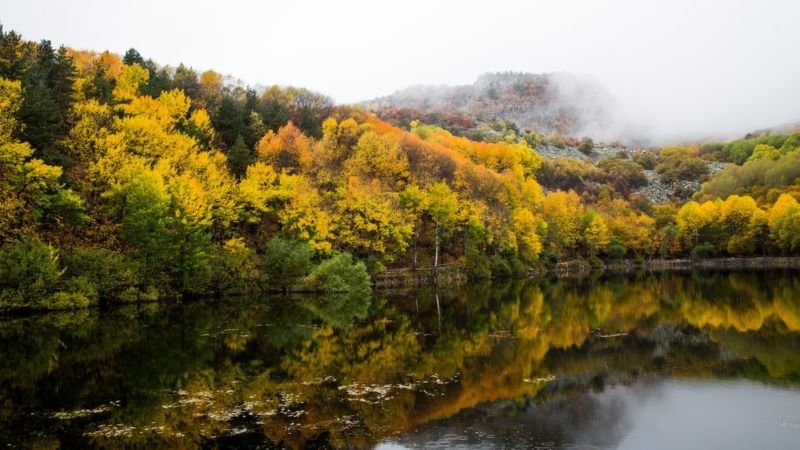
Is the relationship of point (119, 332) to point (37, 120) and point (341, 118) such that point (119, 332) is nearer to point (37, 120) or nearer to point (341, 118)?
point (37, 120)

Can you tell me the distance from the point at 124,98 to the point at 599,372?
52.3m

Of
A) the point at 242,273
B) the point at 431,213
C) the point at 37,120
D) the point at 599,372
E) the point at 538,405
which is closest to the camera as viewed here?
the point at 538,405

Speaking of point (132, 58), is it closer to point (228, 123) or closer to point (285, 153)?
point (228, 123)

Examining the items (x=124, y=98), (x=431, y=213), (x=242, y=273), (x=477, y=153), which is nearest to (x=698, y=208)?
(x=477, y=153)

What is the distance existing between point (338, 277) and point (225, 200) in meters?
12.1

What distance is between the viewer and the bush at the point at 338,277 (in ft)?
167

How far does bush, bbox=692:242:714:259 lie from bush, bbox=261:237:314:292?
75.1 m

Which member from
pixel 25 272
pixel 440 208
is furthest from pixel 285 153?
pixel 25 272

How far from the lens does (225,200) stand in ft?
173

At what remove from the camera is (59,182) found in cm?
4256

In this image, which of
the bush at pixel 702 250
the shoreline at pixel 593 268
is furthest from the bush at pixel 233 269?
the bush at pixel 702 250

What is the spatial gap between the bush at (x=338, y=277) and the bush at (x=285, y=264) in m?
1.17

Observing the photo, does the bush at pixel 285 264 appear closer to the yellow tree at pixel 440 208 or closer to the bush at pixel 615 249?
the yellow tree at pixel 440 208

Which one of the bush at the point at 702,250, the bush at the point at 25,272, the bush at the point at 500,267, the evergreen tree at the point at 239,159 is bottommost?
A: the bush at the point at 702,250
